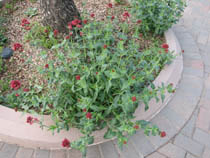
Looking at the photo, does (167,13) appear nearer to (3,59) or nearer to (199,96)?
(199,96)

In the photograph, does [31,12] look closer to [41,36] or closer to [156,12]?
[41,36]

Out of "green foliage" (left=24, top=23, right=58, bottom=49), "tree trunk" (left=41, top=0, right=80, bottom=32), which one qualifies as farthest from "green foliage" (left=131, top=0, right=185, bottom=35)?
"green foliage" (left=24, top=23, right=58, bottom=49)

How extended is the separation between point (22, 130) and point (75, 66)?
2.74 ft

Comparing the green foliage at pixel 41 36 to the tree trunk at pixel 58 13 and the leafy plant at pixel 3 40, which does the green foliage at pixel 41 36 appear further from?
the leafy plant at pixel 3 40

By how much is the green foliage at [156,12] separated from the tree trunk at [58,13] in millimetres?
943

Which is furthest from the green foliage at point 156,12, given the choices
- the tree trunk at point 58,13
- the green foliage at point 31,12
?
the green foliage at point 31,12

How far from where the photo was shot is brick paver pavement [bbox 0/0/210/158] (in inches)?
74.3

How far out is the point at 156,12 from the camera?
9.07ft

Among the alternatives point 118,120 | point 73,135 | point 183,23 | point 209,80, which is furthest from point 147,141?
point 183,23

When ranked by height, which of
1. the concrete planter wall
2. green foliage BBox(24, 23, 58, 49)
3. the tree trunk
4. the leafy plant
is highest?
the tree trunk

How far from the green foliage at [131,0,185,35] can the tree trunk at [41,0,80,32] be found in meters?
0.94

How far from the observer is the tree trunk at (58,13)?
2475mm

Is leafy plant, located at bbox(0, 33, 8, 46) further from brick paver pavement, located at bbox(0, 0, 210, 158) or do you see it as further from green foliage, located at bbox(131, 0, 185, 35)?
green foliage, located at bbox(131, 0, 185, 35)

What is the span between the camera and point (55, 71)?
1.74 m
